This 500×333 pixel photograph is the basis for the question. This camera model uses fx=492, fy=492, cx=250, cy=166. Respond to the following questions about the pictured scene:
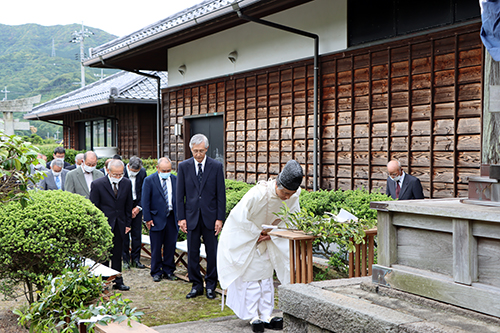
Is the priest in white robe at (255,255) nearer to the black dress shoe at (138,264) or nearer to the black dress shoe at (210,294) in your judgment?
the black dress shoe at (210,294)

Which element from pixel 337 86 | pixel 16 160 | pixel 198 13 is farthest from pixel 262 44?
pixel 16 160

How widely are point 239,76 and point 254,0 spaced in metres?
3.52

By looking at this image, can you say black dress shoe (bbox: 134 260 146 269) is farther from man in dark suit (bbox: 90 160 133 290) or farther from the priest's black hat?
the priest's black hat

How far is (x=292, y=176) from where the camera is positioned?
5055mm

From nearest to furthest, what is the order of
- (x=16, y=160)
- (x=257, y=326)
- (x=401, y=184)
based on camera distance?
(x=16, y=160) < (x=257, y=326) < (x=401, y=184)

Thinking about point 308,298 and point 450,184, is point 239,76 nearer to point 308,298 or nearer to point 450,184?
point 450,184

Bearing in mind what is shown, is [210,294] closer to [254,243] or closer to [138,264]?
[254,243]

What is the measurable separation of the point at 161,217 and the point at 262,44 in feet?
17.1

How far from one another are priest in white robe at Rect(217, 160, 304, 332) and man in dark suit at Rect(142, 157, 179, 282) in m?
2.72

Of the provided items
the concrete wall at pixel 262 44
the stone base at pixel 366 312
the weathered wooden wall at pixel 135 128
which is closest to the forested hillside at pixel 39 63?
the weathered wooden wall at pixel 135 128

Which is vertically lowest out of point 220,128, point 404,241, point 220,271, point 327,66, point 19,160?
point 220,271

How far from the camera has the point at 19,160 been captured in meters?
4.17

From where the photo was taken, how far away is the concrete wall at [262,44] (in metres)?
9.77

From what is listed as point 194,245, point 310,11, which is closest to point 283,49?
point 310,11
